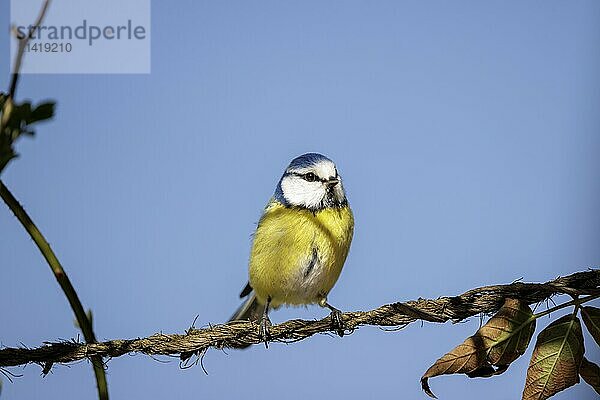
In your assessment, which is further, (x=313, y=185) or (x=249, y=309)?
(x=249, y=309)

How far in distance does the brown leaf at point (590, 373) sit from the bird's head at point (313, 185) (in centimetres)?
72

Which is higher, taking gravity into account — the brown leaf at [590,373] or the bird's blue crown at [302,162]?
the bird's blue crown at [302,162]

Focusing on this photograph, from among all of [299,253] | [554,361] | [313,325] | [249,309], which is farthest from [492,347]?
[249,309]

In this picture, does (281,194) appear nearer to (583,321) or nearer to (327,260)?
(327,260)

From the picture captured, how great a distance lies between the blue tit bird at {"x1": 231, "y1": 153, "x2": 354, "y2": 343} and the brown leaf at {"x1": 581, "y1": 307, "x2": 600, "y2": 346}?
64 centimetres

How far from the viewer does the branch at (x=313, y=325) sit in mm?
470

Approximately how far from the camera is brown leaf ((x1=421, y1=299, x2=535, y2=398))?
425 millimetres

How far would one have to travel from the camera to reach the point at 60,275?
500 millimetres

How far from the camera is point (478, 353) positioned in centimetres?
43

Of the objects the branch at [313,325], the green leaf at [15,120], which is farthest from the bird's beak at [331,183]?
the green leaf at [15,120]

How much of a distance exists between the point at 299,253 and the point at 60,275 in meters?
0.61

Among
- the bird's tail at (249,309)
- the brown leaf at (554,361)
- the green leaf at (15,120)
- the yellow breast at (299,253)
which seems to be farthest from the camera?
the bird's tail at (249,309)

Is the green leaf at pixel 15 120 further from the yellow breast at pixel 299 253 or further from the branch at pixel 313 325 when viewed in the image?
the yellow breast at pixel 299 253

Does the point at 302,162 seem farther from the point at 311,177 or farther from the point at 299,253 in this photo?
the point at 299,253
